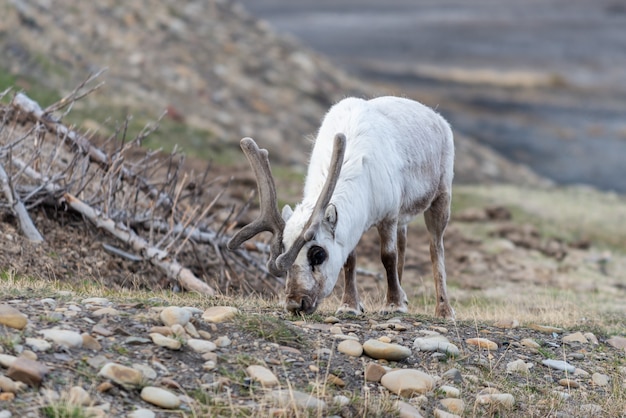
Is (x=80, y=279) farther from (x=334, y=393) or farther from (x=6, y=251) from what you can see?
(x=334, y=393)

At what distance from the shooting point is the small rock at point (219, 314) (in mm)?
8056

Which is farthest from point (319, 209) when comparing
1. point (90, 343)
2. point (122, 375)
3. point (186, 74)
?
point (186, 74)

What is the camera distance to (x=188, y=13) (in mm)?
32438

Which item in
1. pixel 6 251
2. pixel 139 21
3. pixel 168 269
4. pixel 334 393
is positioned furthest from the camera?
pixel 139 21

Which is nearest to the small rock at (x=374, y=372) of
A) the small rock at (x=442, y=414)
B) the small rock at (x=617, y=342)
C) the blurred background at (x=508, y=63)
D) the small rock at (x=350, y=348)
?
the small rock at (x=350, y=348)

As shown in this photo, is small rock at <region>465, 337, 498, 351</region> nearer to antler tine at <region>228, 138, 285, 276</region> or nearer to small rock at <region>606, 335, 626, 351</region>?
small rock at <region>606, 335, 626, 351</region>

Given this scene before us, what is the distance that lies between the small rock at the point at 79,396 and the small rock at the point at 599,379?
4268 mm

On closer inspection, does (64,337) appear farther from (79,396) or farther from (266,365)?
(266,365)

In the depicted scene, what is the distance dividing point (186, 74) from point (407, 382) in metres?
21.6

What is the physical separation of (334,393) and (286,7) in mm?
64576

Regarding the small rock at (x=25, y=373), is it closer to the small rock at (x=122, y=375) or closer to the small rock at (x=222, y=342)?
the small rock at (x=122, y=375)

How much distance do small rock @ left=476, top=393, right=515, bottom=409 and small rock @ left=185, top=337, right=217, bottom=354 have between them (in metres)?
2.00

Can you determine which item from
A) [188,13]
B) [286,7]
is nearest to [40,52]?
[188,13]

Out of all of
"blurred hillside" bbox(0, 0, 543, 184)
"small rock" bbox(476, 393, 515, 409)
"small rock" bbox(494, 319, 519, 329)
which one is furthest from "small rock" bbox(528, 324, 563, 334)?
"blurred hillside" bbox(0, 0, 543, 184)
